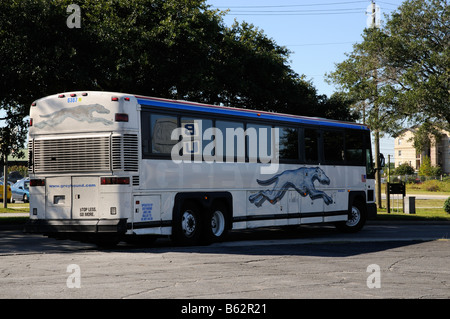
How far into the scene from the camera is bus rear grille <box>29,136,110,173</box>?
14312 millimetres

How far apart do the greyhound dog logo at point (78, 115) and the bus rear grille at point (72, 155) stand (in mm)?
374

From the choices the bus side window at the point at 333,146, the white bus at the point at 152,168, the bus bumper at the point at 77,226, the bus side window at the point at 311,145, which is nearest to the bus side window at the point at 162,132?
the white bus at the point at 152,168

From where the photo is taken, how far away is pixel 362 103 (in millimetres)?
39000

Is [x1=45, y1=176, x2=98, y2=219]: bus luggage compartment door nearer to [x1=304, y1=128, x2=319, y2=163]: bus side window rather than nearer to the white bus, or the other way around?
the white bus

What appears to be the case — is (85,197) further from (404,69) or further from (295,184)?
(404,69)

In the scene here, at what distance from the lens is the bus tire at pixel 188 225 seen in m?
15.3

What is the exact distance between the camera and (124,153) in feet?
46.4

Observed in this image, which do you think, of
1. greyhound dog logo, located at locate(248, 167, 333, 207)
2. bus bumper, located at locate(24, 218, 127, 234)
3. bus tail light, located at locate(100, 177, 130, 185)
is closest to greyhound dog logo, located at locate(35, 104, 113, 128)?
bus tail light, located at locate(100, 177, 130, 185)

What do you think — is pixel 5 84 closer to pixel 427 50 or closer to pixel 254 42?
pixel 254 42

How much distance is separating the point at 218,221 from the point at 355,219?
6.57 metres

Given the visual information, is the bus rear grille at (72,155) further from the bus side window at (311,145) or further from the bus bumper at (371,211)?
the bus bumper at (371,211)

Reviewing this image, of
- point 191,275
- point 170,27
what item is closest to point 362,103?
point 170,27
